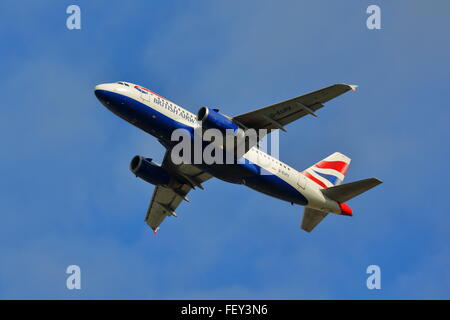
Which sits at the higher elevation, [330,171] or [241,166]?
[330,171]

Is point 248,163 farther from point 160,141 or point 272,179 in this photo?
point 160,141

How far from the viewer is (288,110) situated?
167 ft

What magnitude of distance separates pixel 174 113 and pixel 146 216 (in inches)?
558

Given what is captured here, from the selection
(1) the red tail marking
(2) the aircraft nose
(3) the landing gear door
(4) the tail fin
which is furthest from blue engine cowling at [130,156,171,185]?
(1) the red tail marking

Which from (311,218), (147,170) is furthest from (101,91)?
(311,218)

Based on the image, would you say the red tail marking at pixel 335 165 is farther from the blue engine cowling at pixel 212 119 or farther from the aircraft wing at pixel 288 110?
the blue engine cowling at pixel 212 119

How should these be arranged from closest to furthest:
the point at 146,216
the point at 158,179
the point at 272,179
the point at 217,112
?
the point at 217,112
the point at 272,179
the point at 158,179
the point at 146,216

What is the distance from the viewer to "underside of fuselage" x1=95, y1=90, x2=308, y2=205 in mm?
50938

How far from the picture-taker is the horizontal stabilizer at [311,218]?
5866 cm

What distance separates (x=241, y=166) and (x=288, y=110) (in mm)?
5399

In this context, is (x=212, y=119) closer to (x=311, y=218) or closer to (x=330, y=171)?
(x=311, y=218)

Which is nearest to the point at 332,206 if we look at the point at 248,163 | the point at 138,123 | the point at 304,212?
the point at 304,212

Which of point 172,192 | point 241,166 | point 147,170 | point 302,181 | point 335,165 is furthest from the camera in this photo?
point 335,165

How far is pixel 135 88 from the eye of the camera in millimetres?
51719
